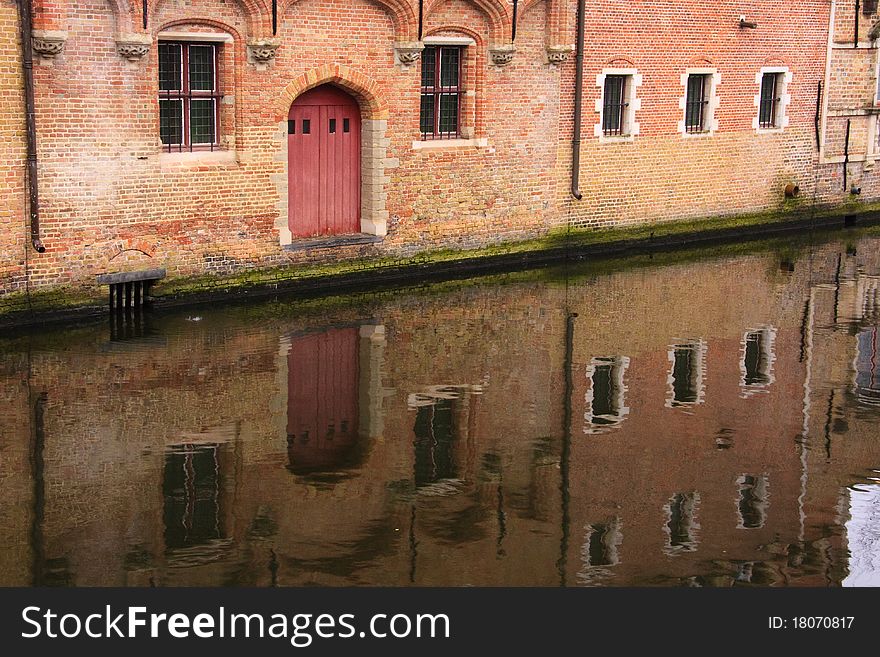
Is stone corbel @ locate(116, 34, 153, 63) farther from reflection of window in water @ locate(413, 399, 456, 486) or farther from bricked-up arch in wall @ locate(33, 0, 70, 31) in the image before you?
reflection of window in water @ locate(413, 399, 456, 486)

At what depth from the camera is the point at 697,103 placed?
74.5ft

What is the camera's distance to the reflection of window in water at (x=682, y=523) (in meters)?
8.78

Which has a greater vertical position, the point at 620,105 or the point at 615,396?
the point at 620,105

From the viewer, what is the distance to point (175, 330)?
14.8 metres

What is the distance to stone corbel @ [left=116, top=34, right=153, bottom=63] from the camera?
49.0ft

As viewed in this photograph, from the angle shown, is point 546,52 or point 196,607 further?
point 546,52

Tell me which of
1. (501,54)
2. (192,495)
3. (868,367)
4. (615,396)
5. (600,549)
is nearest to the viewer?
(600,549)

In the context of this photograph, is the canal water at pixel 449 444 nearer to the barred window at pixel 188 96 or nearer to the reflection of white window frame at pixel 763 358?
the reflection of white window frame at pixel 763 358

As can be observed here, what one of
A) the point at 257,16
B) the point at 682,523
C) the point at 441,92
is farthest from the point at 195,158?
the point at 682,523

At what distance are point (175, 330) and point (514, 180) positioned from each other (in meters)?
6.89

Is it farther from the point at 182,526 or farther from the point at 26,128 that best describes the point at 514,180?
the point at 182,526

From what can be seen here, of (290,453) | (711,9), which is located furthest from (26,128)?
(711,9)

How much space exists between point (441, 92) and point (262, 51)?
135 inches

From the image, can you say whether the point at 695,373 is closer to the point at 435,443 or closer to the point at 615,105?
the point at 435,443
